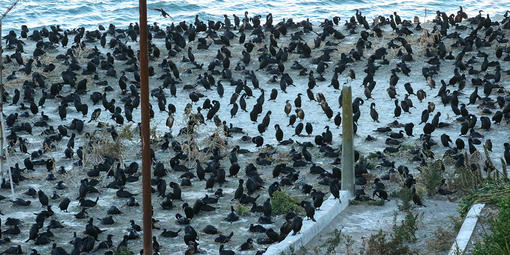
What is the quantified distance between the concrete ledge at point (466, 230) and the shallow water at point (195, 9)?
29569 mm

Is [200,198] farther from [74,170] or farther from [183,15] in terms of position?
[183,15]

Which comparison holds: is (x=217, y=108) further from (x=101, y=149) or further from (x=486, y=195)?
(x=486, y=195)

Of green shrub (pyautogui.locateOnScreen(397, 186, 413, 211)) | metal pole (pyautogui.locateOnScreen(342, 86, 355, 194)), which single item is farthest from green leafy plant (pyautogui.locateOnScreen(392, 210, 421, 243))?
metal pole (pyautogui.locateOnScreen(342, 86, 355, 194))

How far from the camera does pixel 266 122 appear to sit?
55.7 feet

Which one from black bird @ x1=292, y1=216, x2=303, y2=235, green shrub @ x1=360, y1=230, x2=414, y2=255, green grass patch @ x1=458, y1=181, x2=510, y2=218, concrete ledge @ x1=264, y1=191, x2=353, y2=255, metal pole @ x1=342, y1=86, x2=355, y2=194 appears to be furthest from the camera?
metal pole @ x1=342, y1=86, x2=355, y2=194

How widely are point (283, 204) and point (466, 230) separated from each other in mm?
3128

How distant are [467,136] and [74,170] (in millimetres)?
6648

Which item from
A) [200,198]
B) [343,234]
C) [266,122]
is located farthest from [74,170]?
[343,234]

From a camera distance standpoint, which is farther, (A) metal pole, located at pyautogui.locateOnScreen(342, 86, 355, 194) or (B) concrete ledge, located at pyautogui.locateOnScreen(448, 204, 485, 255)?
(A) metal pole, located at pyautogui.locateOnScreen(342, 86, 355, 194)

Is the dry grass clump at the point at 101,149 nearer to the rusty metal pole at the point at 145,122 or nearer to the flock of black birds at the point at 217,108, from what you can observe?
the flock of black birds at the point at 217,108

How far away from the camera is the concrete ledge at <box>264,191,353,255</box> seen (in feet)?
36.5

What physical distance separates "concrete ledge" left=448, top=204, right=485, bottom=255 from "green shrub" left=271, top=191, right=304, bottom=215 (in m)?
2.61

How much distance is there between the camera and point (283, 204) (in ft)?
42.8

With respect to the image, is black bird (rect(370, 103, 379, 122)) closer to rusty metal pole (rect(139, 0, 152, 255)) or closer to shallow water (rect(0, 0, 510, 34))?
rusty metal pole (rect(139, 0, 152, 255))
